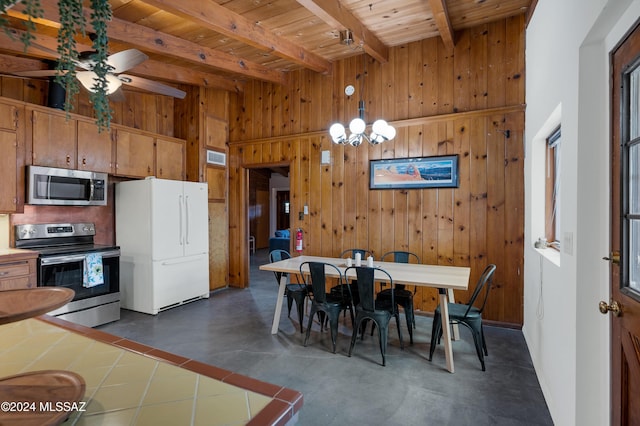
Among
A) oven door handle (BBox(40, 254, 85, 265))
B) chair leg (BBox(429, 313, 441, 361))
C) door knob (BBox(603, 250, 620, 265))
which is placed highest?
door knob (BBox(603, 250, 620, 265))

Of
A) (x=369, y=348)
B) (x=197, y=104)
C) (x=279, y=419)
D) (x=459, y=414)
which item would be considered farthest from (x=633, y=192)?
(x=197, y=104)

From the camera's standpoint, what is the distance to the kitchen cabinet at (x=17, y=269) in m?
2.94

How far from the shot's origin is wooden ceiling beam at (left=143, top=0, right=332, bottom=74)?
2.87 meters

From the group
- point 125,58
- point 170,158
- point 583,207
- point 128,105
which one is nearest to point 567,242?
point 583,207

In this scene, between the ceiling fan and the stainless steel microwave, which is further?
the stainless steel microwave

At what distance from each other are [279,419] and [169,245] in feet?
12.9

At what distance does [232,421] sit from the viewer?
754mm

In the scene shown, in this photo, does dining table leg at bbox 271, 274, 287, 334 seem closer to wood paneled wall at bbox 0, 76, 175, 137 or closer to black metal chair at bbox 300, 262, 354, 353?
black metal chair at bbox 300, 262, 354, 353

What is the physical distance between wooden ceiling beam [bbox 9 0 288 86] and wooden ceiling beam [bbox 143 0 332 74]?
0.70 meters

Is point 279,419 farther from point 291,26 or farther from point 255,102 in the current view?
point 255,102

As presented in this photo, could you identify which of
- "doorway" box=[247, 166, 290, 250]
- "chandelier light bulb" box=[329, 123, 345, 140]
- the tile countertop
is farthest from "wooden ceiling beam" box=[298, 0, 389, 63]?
"doorway" box=[247, 166, 290, 250]

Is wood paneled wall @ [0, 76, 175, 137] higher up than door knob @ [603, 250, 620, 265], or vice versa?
wood paneled wall @ [0, 76, 175, 137]

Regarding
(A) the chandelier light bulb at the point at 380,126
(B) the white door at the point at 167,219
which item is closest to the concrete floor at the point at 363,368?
(B) the white door at the point at 167,219

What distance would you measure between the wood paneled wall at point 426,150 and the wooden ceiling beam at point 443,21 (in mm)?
151
